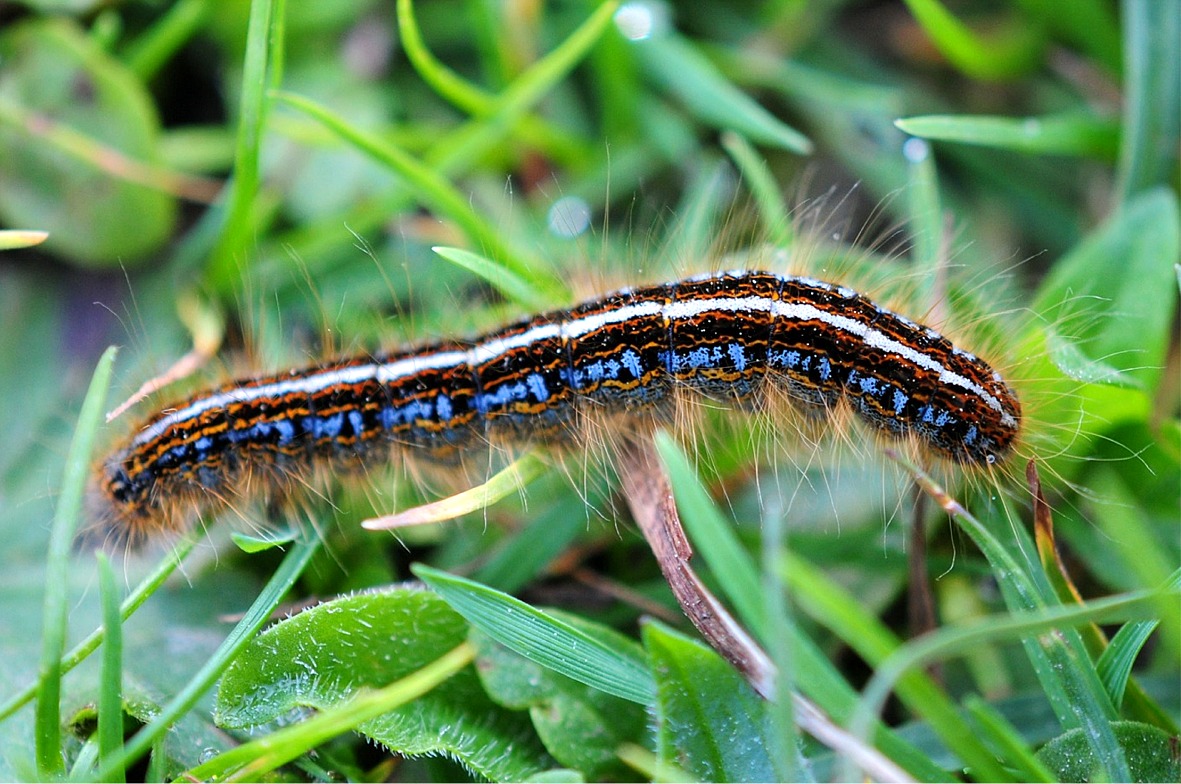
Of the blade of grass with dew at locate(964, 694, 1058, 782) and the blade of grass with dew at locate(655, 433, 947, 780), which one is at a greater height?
the blade of grass with dew at locate(655, 433, 947, 780)

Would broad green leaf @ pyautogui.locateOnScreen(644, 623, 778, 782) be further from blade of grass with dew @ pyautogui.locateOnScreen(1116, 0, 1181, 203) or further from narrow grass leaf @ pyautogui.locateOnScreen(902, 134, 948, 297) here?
blade of grass with dew @ pyautogui.locateOnScreen(1116, 0, 1181, 203)

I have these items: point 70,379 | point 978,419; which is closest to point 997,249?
point 978,419

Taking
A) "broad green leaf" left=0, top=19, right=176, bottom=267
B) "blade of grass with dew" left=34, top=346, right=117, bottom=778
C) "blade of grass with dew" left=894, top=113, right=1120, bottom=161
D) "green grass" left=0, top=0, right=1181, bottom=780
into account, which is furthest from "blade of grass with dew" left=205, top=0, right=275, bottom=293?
"blade of grass with dew" left=894, top=113, right=1120, bottom=161

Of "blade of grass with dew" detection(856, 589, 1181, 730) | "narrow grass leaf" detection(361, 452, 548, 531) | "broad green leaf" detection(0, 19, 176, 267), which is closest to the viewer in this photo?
"blade of grass with dew" detection(856, 589, 1181, 730)

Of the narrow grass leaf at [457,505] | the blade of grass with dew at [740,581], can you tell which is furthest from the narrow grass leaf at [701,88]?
the blade of grass with dew at [740,581]

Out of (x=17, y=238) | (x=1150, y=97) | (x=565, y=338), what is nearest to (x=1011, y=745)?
(x=565, y=338)
